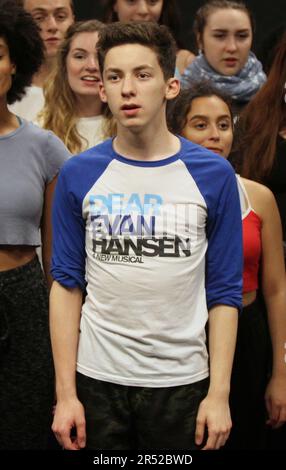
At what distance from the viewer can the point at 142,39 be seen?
7.58ft

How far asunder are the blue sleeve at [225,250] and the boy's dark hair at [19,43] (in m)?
0.89

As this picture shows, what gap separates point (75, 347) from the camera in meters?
2.31

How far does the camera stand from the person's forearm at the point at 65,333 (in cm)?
228

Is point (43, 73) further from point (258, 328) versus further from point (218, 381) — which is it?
point (218, 381)

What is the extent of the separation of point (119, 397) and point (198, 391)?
0.19m

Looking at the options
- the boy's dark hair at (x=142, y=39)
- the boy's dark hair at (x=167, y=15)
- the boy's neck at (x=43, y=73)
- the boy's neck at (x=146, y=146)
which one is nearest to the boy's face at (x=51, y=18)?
the boy's neck at (x=43, y=73)

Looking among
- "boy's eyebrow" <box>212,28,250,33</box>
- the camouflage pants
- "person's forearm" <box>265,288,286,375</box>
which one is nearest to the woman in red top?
"person's forearm" <box>265,288,286,375</box>

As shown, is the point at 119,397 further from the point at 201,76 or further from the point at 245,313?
the point at 201,76

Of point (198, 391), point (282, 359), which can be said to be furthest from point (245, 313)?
point (198, 391)

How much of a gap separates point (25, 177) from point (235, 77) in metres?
1.58

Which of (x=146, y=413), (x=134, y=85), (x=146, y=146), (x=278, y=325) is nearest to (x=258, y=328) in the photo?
(x=278, y=325)

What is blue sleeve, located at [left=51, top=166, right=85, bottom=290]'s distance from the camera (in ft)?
7.64

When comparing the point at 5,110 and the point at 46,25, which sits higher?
the point at 5,110

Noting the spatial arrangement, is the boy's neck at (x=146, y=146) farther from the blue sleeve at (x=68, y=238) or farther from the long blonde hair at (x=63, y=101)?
the long blonde hair at (x=63, y=101)
